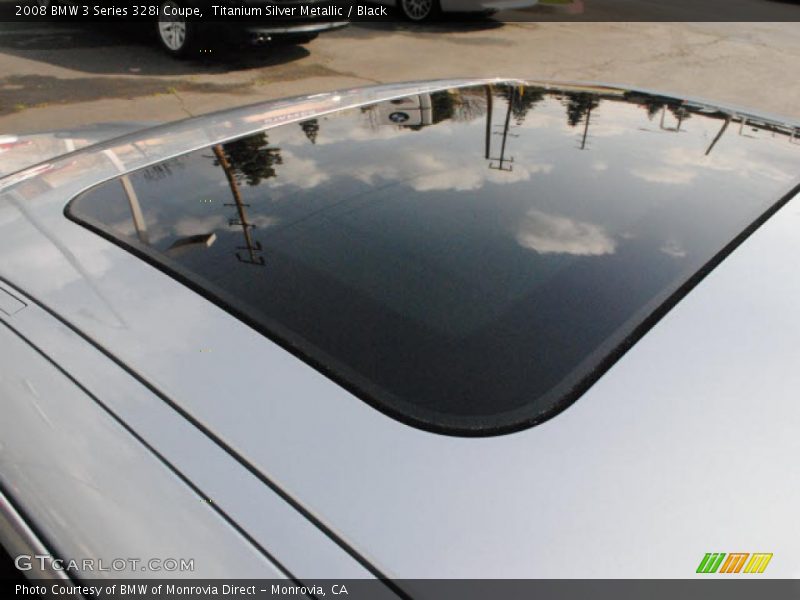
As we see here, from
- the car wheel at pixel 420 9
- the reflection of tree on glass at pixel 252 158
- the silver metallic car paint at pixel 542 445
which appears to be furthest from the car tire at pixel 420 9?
the silver metallic car paint at pixel 542 445

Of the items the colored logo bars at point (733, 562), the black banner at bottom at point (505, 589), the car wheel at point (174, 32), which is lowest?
the car wheel at point (174, 32)

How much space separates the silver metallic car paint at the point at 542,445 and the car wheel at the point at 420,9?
9.98 meters

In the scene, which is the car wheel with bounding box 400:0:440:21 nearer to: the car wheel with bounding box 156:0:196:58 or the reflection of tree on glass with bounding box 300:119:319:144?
the car wheel with bounding box 156:0:196:58

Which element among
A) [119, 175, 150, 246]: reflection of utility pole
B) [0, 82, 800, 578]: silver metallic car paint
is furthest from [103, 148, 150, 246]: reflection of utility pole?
[0, 82, 800, 578]: silver metallic car paint

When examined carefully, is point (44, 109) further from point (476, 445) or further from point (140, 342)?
point (476, 445)

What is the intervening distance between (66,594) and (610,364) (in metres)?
0.78

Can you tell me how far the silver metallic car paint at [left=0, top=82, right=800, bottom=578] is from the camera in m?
0.75

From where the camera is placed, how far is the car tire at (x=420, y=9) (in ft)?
33.2

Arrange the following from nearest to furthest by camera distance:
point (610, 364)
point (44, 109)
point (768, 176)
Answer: point (610, 364) → point (768, 176) → point (44, 109)

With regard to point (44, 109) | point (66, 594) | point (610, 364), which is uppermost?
point (610, 364)

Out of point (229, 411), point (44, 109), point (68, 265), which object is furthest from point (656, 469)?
point (44, 109)

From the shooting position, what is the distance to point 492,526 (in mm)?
766

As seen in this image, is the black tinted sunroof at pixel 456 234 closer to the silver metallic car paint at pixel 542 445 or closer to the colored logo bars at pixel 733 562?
the silver metallic car paint at pixel 542 445

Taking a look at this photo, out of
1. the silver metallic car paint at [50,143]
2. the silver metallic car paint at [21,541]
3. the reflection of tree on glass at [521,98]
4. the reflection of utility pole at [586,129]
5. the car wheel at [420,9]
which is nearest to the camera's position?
the silver metallic car paint at [21,541]
